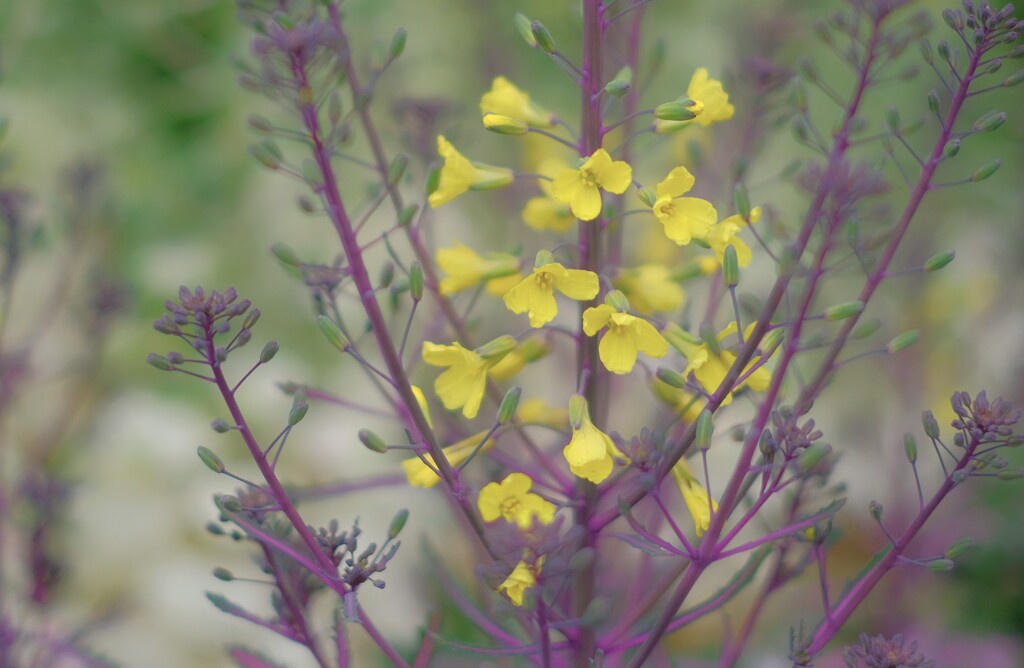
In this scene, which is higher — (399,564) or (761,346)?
(761,346)

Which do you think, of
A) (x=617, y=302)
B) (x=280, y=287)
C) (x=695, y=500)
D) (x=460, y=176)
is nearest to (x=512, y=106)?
(x=460, y=176)

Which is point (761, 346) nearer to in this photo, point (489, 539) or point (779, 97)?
point (489, 539)

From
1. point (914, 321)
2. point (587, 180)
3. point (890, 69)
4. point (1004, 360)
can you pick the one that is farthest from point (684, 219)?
point (890, 69)

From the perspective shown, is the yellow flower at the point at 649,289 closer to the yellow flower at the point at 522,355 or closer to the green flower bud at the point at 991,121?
the yellow flower at the point at 522,355

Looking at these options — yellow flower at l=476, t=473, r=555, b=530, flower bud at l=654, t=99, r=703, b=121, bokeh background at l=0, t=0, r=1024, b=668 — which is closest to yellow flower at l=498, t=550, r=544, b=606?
yellow flower at l=476, t=473, r=555, b=530

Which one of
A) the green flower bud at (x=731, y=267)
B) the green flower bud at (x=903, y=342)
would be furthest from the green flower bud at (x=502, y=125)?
the green flower bud at (x=903, y=342)
